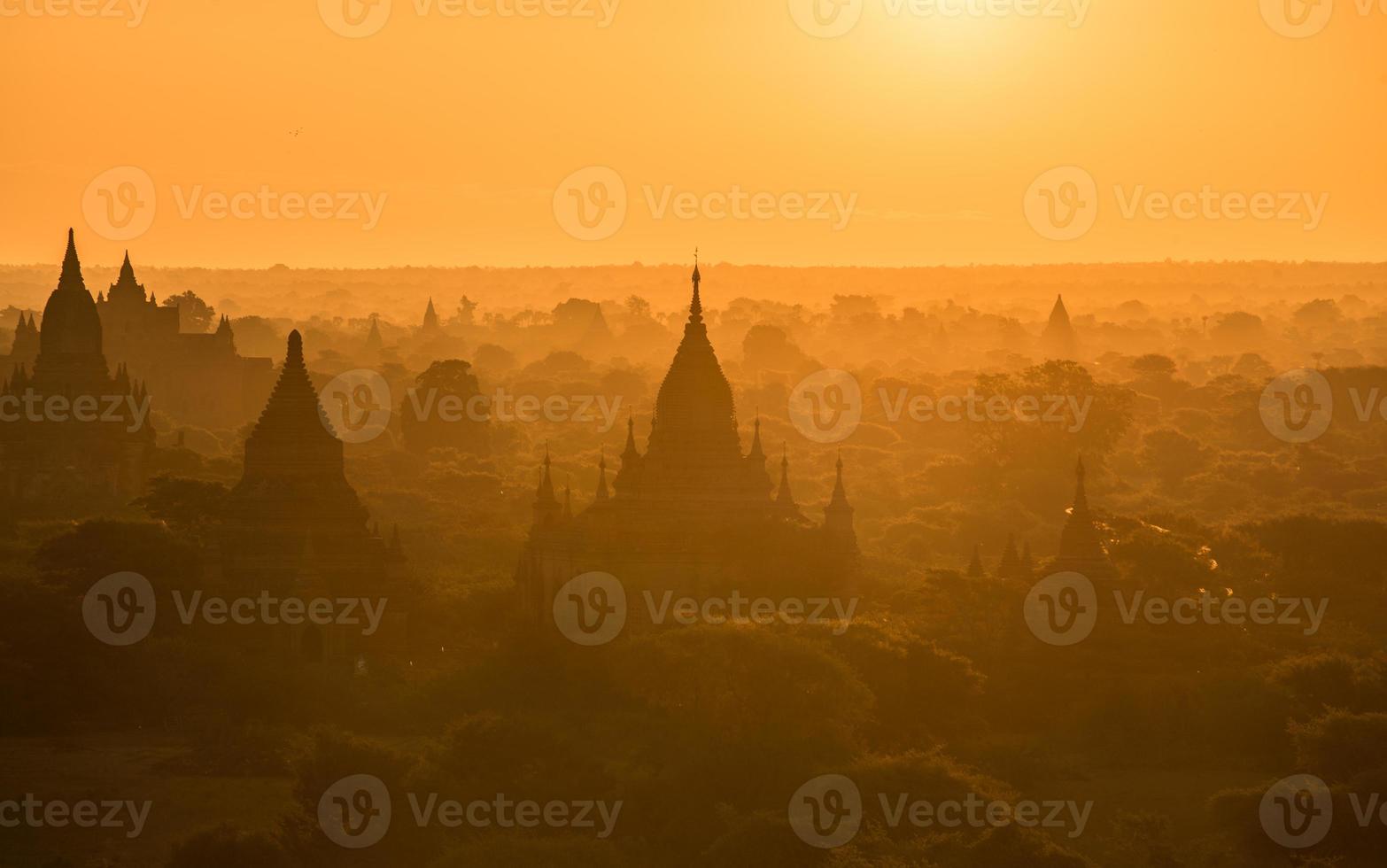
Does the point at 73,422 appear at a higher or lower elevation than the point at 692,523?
higher

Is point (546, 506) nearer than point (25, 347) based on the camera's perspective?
Yes

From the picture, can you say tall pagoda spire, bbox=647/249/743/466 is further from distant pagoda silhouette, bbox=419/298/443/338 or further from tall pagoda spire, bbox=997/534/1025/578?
distant pagoda silhouette, bbox=419/298/443/338

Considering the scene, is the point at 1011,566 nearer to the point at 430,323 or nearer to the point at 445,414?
the point at 445,414

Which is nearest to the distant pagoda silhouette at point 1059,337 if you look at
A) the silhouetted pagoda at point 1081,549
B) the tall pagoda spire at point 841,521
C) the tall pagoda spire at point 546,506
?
the silhouetted pagoda at point 1081,549

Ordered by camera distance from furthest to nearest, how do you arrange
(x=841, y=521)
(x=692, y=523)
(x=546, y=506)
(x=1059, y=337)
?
(x=1059, y=337) < (x=546, y=506) < (x=841, y=521) < (x=692, y=523)

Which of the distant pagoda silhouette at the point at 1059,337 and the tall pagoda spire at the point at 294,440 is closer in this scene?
the tall pagoda spire at the point at 294,440

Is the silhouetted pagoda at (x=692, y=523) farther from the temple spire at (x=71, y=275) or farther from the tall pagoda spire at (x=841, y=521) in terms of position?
the temple spire at (x=71, y=275)

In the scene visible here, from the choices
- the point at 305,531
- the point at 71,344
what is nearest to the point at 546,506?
the point at 305,531

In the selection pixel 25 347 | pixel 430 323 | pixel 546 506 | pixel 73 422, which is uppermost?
pixel 430 323
